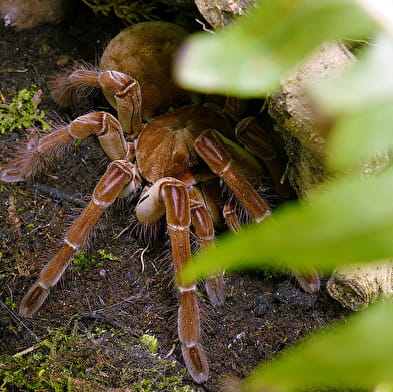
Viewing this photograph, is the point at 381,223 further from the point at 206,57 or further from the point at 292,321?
the point at 292,321

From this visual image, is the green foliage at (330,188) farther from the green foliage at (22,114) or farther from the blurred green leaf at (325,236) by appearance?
the green foliage at (22,114)

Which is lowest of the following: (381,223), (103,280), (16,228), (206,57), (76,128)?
(103,280)

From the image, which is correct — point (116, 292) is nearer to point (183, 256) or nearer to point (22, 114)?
point (183, 256)

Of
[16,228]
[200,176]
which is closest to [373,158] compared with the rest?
[200,176]

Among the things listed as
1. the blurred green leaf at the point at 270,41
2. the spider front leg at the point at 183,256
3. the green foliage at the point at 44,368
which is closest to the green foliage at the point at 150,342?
the spider front leg at the point at 183,256

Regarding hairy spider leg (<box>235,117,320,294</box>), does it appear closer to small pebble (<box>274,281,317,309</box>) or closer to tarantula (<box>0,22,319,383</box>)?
tarantula (<box>0,22,319,383</box>)

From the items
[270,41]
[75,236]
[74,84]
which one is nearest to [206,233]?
[75,236]
